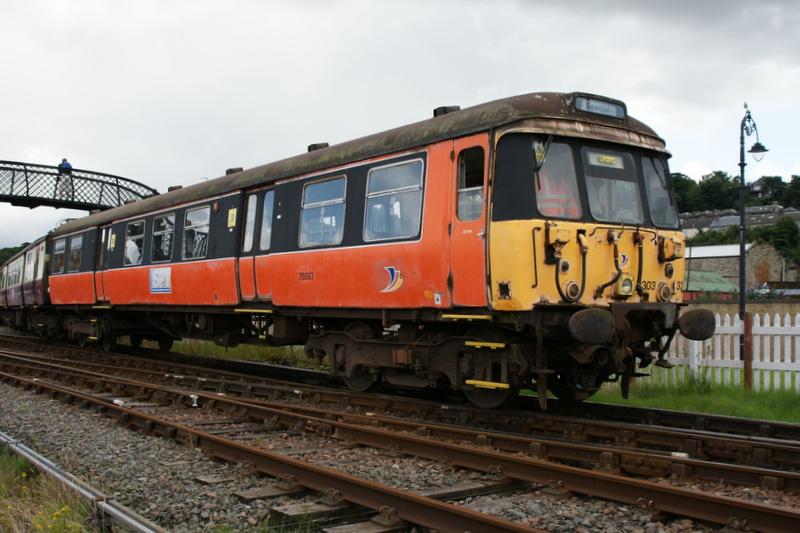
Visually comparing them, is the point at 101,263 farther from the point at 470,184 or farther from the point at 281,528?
the point at 281,528

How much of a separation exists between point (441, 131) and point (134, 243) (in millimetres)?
9860

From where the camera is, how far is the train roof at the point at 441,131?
777cm

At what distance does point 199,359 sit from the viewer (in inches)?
661

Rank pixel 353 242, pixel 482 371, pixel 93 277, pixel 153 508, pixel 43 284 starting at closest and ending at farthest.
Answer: pixel 153 508 < pixel 482 371 < pixel 353 242 < pixel 93 277 < pixel 43 284

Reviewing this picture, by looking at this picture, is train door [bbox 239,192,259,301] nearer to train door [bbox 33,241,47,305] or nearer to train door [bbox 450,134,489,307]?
train door [bbox 450,134,489,307]

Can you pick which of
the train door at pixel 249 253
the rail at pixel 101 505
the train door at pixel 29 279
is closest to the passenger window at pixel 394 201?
the train door at pixel 249 253

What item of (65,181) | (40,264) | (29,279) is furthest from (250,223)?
(65,181)

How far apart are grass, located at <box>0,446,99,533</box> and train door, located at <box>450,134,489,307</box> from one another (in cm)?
429

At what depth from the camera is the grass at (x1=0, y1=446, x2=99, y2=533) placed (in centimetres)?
464

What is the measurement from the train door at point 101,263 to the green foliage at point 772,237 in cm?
6636

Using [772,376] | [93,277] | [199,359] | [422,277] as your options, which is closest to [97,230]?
[93,277]

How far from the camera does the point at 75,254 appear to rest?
19.4m

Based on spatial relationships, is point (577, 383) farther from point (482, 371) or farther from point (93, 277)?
point (93, 277)

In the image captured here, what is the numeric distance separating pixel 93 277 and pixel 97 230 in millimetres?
1151
